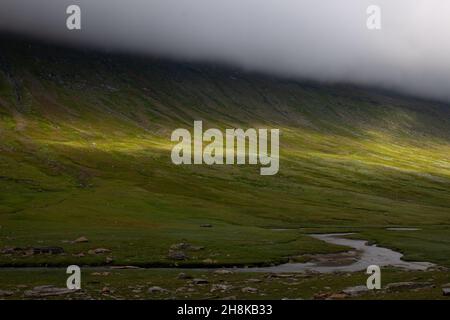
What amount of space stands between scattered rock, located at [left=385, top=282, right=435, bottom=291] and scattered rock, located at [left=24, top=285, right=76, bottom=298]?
2902 centimetres

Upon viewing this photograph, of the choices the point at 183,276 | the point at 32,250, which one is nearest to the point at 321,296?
the point at 183,276

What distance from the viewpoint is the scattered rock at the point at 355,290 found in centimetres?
4512

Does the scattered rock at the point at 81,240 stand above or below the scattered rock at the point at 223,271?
above

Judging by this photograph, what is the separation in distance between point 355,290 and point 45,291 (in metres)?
27.5

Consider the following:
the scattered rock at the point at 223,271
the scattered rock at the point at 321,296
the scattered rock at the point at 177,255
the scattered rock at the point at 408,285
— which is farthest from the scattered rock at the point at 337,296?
the scattered rock at the point at 177,255

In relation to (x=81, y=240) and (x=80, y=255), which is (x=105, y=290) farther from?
(x=81, y=240)

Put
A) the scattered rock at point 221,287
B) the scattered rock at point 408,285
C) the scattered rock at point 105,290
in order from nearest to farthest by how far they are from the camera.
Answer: the scattered rock at point 105,290 < the scattered rock at point 408,285 < the scattered rock at point 221,287

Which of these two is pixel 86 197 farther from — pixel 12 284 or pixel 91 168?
pixel 12 284

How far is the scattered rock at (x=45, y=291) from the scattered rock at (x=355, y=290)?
24.2 meters

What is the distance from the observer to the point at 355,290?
46.9m

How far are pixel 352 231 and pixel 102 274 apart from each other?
6465 cm

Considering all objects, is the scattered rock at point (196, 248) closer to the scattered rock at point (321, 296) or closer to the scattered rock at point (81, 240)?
the scattered rock at point (81, 240)

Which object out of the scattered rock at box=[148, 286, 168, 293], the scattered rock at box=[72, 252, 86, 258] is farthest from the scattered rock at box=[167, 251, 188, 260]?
the scattered rock at box=[148, 286, 168, 293]

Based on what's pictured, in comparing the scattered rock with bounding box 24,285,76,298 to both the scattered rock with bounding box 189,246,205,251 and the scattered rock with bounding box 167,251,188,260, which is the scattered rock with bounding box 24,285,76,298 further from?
the scattered rock with bounding box 189,246,205,251
